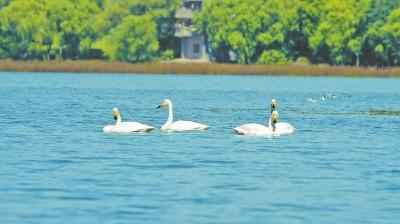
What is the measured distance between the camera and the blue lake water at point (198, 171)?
20844mm

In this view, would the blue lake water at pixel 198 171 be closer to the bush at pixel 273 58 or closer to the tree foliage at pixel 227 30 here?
the bush at pixel 273 58

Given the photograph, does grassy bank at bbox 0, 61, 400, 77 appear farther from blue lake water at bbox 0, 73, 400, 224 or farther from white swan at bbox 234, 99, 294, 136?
white swan at bbox 234, 99, 294, 136

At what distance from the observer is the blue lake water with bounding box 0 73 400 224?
20844 mm

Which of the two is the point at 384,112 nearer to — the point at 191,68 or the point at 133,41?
the point at 191,68

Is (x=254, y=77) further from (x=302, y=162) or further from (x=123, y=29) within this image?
(x=302, y=162)

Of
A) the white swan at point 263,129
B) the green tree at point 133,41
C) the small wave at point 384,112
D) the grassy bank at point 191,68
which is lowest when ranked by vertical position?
the grassy bank at point 191,68

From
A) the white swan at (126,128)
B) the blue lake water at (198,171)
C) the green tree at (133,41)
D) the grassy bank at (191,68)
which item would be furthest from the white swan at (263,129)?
the green tree at (133,41)

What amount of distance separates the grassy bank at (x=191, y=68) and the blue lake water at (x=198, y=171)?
202ft

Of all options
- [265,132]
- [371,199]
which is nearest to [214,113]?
[265,132]

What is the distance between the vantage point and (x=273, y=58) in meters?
125

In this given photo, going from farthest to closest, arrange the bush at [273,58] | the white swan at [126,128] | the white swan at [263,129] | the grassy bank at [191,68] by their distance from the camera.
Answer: the bush at [273,58] < the grassy bank at [191,68] < the white swan at [126,128] < the white swan at [263,129]

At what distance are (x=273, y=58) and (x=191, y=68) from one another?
12.1m

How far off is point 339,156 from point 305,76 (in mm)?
89353

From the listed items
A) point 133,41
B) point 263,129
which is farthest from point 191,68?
point 263,129
